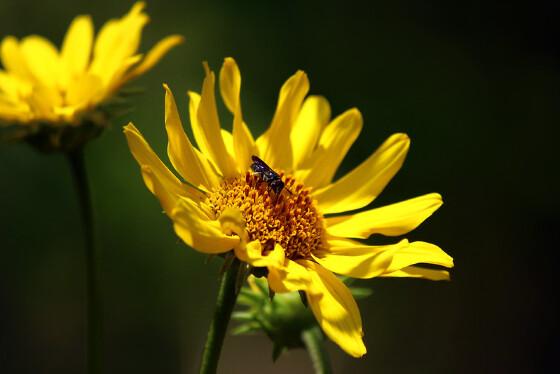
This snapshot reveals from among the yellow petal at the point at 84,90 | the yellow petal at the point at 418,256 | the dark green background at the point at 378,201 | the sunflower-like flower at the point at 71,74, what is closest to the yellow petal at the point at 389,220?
the yellow petal at the point at 418,256

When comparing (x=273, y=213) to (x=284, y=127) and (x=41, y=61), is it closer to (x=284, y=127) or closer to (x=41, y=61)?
(x=284, y=127)

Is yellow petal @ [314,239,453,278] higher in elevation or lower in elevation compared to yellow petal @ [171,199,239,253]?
lower

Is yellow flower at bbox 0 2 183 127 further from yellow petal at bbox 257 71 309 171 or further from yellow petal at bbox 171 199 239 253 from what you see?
yellow petal at bbox 171 199 239 253

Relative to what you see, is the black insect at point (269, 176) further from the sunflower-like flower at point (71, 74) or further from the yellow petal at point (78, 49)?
the yellow petal at point (78, 49)

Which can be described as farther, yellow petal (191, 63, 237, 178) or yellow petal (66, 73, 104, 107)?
yellow petal (66, 73, 104, 107)

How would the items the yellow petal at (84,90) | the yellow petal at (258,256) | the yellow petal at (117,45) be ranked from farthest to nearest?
the yellow petal at (117,45) < the yellow petal at (84,90) < the yellow petal at (258,256)

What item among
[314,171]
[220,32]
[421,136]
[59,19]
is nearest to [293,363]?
[421,136]

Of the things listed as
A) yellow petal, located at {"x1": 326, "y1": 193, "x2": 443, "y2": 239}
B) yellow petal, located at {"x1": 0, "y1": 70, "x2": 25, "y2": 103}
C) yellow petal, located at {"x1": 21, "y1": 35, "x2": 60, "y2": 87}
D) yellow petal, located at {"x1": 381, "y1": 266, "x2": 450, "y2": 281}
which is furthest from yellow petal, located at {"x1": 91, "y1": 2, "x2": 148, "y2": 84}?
yellow petal, located at {"x1": 381, "y1": 266, "x2": 450, "y2": 281}
